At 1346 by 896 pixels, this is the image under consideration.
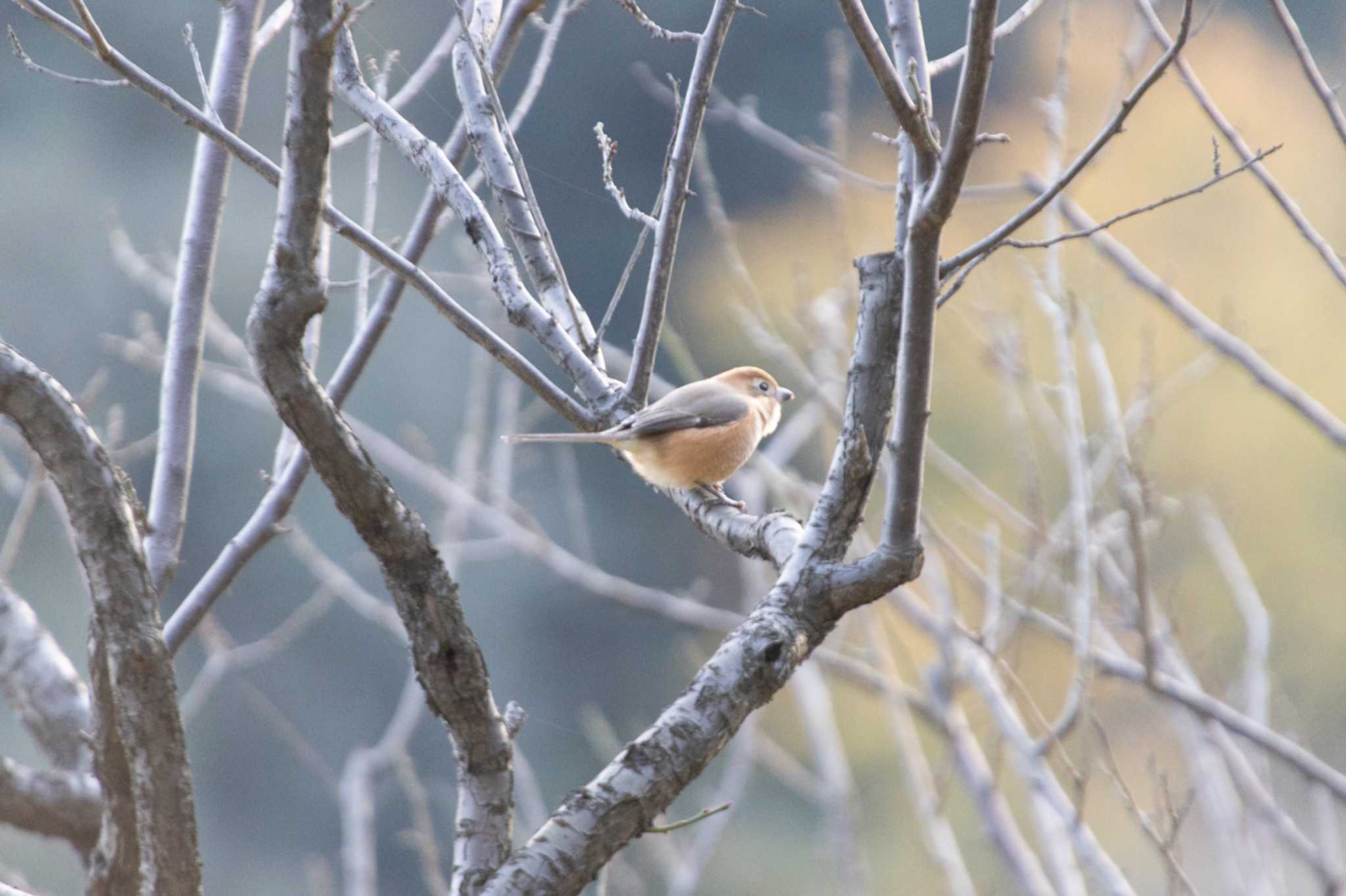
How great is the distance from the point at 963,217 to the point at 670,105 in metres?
1.18

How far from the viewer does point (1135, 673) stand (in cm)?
240

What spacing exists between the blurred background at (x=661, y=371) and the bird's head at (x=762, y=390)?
1.45m

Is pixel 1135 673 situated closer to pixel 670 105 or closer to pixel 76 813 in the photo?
pixel 76 813

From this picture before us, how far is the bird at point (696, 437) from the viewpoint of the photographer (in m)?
2.39

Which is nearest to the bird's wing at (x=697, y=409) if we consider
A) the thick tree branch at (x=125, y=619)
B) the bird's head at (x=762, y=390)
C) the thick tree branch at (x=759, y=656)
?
the bird's head at (x=762, y=390)

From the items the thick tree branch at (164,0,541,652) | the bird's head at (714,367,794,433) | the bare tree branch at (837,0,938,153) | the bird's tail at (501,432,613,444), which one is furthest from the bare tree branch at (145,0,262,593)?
the bird's head at (714,367,794,433)

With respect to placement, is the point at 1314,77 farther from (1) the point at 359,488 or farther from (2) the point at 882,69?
(1) the point at 359,488

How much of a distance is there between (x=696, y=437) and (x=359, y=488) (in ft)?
5.89

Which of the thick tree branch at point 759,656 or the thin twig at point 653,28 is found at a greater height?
the thin twig at point 653,28

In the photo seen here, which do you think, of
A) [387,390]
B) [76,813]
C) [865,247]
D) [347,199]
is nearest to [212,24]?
[347,199]

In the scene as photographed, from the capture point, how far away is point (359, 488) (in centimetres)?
100

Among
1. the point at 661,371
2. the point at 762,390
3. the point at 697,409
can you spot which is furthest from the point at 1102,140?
the point at 661,371

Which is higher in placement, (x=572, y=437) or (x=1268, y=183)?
(x=572, y=437)

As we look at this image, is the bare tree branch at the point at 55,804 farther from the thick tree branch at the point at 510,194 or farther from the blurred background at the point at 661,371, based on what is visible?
the blurred background at the point at 661,371
